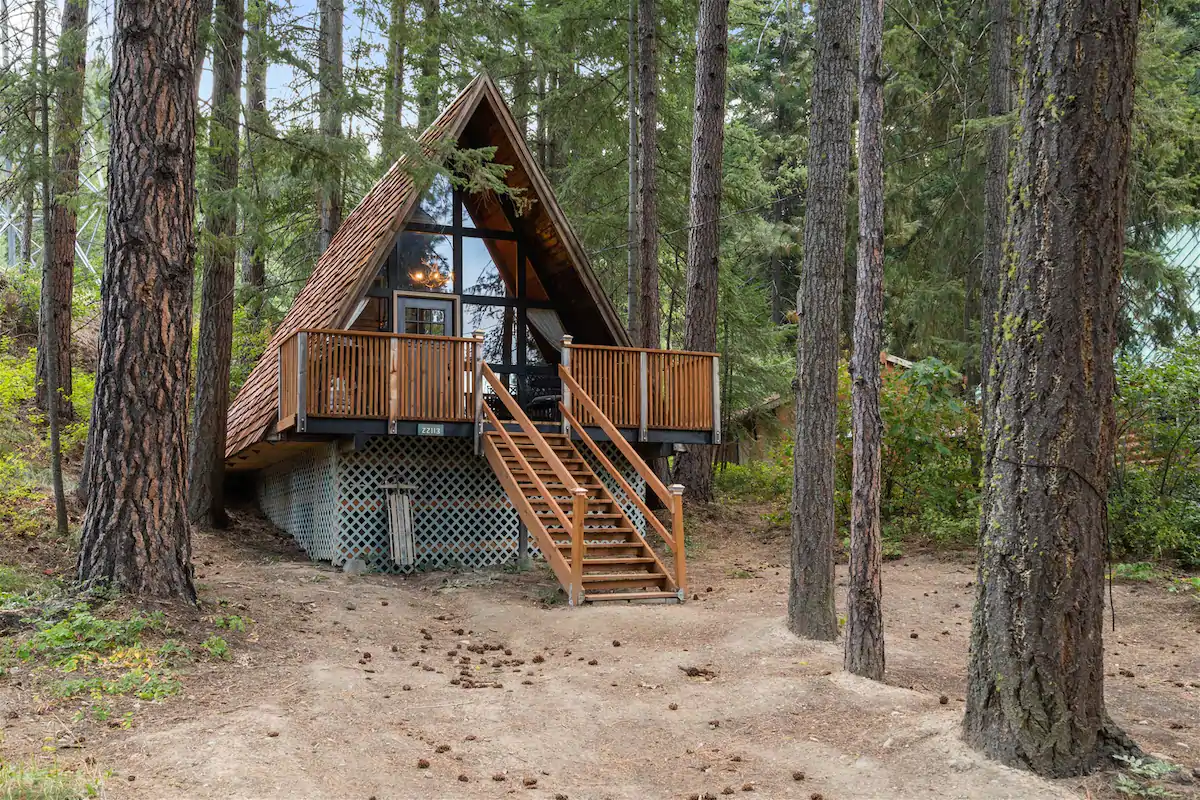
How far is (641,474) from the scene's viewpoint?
12875mm

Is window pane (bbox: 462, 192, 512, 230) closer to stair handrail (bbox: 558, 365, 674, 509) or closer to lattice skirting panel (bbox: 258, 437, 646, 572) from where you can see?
stair handrail (bbox: 558, 365, 674, 509)

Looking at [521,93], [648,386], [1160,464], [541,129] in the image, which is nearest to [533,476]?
[648,386]

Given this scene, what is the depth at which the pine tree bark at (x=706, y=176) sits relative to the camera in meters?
16.8

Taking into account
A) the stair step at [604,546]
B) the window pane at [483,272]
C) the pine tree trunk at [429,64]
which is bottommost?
the stair step at [604,546]

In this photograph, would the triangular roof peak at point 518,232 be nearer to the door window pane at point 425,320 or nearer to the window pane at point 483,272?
the window pane at point 483,272

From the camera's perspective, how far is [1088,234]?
4793 mm

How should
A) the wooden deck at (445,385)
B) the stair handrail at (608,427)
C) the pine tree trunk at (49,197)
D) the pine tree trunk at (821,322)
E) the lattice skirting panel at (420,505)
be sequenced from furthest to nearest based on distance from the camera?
the lattice skirting panel at (420,505) < the wooden deck at (445,385) < the stair handrail at (608,427) < the pine tree trunk at (49,197) < the pine tree trunk at (821,322)

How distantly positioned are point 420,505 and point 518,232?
4.74m

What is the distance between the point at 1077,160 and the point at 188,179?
7002mm

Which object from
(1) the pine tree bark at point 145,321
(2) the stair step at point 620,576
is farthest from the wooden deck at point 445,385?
(1) the pine tree bark at point 145,321

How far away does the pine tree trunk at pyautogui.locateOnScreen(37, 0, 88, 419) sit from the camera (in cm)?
1017

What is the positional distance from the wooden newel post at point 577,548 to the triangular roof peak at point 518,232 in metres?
4.67

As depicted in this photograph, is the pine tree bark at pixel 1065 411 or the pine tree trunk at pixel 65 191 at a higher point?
the pine tree trunk at pixel 65 191

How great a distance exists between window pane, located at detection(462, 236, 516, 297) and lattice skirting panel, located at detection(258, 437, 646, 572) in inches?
111
